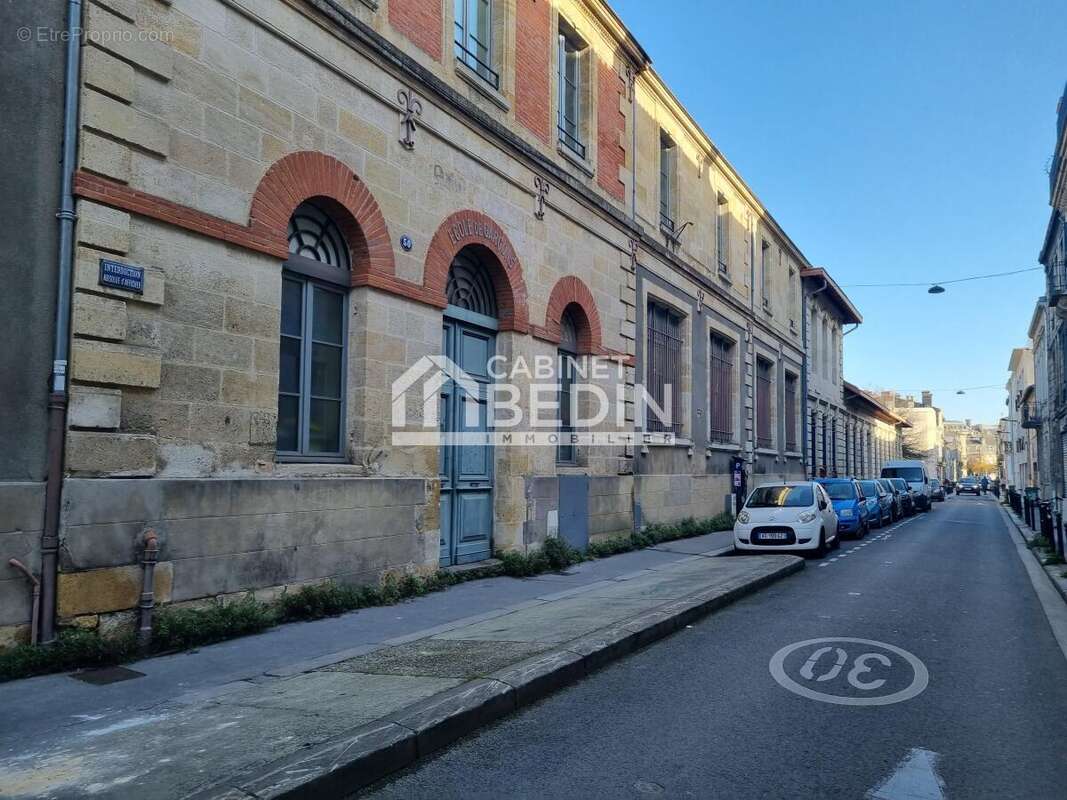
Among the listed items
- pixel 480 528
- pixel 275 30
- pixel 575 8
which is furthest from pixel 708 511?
pixel 275 30

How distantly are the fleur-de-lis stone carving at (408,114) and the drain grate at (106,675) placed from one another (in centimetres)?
642

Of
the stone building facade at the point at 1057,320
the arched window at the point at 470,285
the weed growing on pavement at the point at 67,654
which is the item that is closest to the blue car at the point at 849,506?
the stone building facade at the point at 1057,320

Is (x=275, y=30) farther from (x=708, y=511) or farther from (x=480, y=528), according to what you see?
(x=708, y=511)

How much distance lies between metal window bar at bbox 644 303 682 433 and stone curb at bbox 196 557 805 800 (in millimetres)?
10120

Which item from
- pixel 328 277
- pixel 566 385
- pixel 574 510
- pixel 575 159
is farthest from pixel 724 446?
pixel 328 277

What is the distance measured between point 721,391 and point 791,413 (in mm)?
8814

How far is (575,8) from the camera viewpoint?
1370 cm

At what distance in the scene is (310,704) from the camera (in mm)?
4938

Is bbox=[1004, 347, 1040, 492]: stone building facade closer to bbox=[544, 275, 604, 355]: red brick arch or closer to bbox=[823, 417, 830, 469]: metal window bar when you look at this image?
bbox=[823, 417, 830, 469]: metal window bar

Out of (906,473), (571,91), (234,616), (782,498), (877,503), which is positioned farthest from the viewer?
(906,473)

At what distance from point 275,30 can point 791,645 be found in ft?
25.0

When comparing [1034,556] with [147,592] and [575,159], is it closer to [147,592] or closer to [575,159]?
[575,159]

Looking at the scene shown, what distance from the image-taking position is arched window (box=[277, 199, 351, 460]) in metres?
8.21

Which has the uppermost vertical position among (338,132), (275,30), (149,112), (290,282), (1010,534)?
(275,30)
